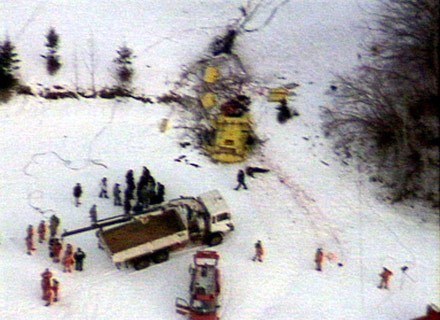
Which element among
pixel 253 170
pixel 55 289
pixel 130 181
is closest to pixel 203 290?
pixel 55 289

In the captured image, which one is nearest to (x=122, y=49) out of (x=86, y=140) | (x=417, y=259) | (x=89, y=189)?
(x=86, y=140)

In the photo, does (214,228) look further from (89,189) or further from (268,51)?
(268,51)

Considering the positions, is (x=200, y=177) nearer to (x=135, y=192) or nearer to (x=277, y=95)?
(x=135, y=192)

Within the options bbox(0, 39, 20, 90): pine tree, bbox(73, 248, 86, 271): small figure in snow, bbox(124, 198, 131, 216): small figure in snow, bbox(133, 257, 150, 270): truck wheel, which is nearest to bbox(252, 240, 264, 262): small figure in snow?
bbox(133, 257, 150, 270): truck wheel

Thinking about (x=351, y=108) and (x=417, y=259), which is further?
(x=351, y=108)

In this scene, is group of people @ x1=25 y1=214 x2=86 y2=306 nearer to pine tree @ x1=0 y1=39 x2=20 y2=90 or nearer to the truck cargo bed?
the truck cargo bed

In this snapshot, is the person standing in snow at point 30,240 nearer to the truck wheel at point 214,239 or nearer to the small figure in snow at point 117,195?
the small figure in snow at point 117,195
